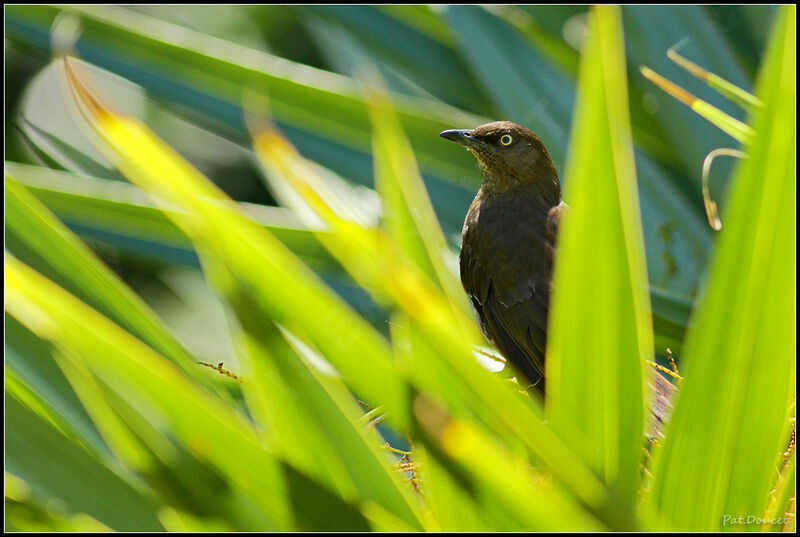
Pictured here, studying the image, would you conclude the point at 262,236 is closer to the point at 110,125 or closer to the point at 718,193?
the point at 110,125

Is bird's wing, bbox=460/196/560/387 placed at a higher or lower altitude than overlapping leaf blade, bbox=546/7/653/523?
lower

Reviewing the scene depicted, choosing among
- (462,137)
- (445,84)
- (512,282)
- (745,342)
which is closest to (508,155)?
(462,137)

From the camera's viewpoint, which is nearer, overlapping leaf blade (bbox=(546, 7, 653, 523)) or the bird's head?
overlapping leaf blade (bbox=(546, 7, 653, 523))

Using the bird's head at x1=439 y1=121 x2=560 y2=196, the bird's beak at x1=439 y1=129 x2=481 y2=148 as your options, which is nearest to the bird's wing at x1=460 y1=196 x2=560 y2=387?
the bird's head at x1=439 y1=121 x2=560 y2=196

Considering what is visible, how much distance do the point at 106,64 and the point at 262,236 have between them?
100 inches

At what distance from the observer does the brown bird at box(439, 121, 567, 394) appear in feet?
9.12

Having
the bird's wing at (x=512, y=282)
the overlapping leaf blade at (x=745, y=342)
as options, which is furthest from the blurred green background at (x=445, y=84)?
the overlapping leaf blade at (x=745, y=342)

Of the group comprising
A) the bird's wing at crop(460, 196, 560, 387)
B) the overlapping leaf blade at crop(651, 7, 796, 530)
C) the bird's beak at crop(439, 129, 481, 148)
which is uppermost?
the bird's beak at crop(439, 129, 481, 148)

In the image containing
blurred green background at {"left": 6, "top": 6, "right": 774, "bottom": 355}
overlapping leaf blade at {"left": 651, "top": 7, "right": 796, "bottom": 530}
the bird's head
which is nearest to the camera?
overlapping leaf blade at {"left": 651, "top": 7, "right": 796, "bottom": 530}

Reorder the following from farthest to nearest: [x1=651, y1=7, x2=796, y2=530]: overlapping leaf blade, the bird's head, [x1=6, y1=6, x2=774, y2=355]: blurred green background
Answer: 1. the bird's head
2. [x1=6, y1=6, x2=774, y2=355]: blurred green background
3. [x1=651, y1=7, x2=796, y2=530]: overlapping leaf blade

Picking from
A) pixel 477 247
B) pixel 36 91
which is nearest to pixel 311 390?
pixel 477 247

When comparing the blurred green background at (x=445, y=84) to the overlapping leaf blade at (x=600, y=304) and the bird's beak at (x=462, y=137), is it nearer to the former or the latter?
the bird's beak at (x=462, y=137)

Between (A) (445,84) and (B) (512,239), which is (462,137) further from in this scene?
(A) (445,84)

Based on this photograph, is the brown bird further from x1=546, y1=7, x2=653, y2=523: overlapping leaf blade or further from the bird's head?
x1=546, y1=7, x2=653, y2=523: overlapping leaf blade
